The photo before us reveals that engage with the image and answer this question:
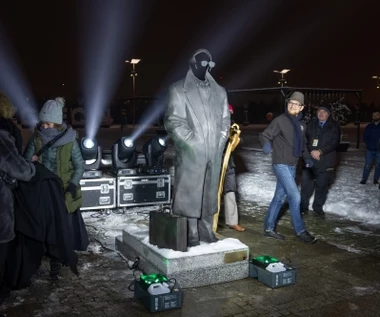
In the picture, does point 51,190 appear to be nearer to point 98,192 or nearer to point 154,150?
point 98,192

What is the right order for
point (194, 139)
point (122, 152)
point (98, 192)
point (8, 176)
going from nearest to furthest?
1. point (8, 176)
2. point (194, 139)
3. point (98, 192)
4. point (122, 152)

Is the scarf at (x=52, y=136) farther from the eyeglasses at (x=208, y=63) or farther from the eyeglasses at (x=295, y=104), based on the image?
the eyeglasses at (x=295, y=104)

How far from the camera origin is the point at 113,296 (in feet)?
14.6

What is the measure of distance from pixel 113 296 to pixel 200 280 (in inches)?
32.8

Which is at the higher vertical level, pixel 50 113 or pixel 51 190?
pixel 50 113

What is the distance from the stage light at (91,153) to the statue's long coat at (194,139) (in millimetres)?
3378

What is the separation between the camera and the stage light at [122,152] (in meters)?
8.24

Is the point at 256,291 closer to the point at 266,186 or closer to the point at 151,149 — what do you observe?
the point at 151,149

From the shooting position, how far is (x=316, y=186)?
839 cm

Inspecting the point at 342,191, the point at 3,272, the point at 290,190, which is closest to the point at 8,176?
the point at 3,272

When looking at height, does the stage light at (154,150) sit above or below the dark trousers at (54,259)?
above

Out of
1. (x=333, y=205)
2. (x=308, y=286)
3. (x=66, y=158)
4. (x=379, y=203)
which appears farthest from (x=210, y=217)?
(x=379, y=203)

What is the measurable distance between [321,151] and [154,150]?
2775mm

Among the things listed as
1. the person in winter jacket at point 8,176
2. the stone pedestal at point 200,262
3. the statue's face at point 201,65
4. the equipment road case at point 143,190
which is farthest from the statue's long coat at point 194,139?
the equipment road case at point 143,190
